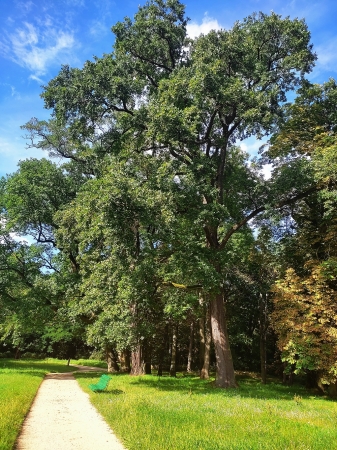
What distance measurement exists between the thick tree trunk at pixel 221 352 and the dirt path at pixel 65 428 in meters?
6.72

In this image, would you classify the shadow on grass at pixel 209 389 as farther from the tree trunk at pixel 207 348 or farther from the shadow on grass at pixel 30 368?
the shadow on grass at pixel 30 368

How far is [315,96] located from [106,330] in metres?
16.0

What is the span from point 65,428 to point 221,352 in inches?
374

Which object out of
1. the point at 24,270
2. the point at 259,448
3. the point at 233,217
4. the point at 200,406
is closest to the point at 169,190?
the point at 233,217

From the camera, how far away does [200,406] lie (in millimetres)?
9836

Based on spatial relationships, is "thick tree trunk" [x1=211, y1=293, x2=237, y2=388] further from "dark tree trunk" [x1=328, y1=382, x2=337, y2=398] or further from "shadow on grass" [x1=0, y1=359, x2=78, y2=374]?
"shadow on grass" [x1=0, y1=359, x2=78, y2=374]

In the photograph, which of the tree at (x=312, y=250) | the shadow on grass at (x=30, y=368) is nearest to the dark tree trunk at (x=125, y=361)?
the shadow on grass at (x=30, y=368)

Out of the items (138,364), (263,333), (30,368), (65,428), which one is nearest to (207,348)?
(263,333)

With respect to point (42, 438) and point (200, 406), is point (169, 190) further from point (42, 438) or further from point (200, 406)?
point (42, 438)

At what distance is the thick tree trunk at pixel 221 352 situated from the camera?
15.5 meters

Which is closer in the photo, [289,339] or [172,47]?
[289,339]

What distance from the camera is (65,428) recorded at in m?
7.39

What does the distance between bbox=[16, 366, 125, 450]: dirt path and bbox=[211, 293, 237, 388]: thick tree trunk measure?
264 inches

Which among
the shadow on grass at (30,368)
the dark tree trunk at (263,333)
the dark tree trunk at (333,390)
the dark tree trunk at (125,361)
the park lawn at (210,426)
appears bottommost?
the park lawn at (210,426)
